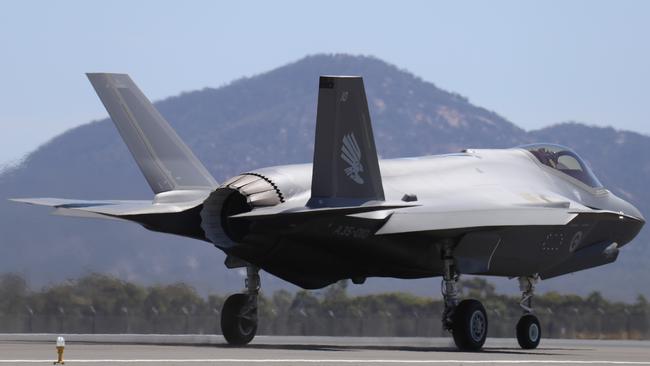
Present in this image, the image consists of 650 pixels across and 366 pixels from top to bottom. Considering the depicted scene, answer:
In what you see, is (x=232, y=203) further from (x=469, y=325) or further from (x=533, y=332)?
(x=533, y=332)

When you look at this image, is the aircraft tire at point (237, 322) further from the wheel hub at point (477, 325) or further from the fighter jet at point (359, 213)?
the wheel hub at point (477, 325)

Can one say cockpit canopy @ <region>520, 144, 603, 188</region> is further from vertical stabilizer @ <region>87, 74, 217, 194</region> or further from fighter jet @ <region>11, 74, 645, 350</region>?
vertical stabilizer @ <region>87, 74, 217, 194</region>

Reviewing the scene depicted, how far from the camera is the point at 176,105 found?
152 meters

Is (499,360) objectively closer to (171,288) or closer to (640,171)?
(171,288)

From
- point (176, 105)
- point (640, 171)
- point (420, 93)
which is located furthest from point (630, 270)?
point (420, 93)

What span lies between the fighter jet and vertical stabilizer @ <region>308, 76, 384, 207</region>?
0.07ft

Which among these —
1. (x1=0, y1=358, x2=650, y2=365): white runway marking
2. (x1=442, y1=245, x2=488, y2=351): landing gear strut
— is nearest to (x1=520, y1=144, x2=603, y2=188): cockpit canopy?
(x1=442, y1=245, x2=488, y2=351): landing gear strut

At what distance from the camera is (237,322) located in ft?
83.4

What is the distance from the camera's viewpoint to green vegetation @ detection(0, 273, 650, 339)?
3531 centimetres

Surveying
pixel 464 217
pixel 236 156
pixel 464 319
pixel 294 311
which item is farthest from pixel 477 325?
pixel 236 156

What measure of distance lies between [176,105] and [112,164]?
76370 mm

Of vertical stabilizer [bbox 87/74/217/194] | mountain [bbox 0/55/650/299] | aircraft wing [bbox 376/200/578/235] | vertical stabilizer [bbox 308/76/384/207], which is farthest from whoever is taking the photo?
mountain [bbox 0/55/650/299]

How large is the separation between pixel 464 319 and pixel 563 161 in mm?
6387

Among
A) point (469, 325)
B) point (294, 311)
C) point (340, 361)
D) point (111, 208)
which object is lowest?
point (340, 361)
